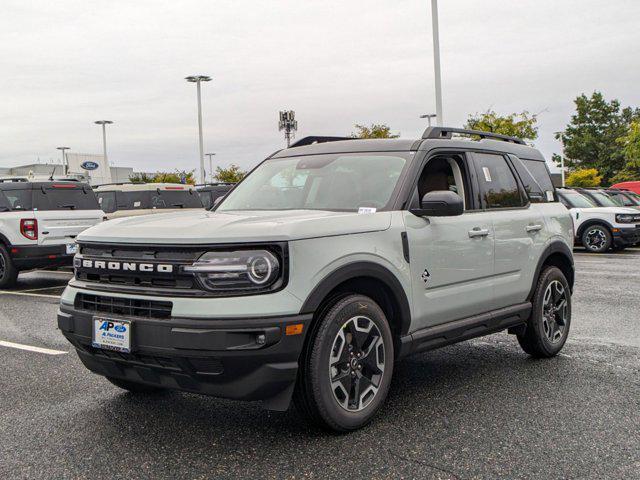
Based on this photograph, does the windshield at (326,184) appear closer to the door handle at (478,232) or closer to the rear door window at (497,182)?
the door handle at (478,232)

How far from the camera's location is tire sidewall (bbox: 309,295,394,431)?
3.77 m

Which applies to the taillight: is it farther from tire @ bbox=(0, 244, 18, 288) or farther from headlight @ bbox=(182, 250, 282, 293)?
headlight @ bbox=(182, 250, 282, 293)

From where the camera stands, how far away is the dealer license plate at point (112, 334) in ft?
12.3

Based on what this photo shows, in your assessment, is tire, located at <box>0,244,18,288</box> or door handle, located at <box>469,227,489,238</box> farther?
tire, located at <box>0,244,18,288</box>

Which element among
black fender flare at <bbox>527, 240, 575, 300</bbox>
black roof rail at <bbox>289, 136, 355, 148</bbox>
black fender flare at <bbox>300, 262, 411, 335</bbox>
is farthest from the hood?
black fender flare at <bbox>527, 240, 575, 300</bbox>

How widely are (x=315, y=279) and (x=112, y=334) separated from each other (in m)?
1.20

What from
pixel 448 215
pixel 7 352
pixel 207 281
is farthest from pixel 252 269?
pixel 7 352

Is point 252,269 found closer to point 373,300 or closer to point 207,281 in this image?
point 207,281

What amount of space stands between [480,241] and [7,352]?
4.58m

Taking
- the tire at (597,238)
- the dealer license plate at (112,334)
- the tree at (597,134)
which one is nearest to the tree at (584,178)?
the tree at (597,134)

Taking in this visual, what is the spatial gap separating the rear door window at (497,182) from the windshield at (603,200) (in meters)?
14.0

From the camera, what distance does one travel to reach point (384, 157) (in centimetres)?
490

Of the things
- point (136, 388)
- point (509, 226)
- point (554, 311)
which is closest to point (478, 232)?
point (509, 226)

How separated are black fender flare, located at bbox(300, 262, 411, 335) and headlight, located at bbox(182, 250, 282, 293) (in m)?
0.24
